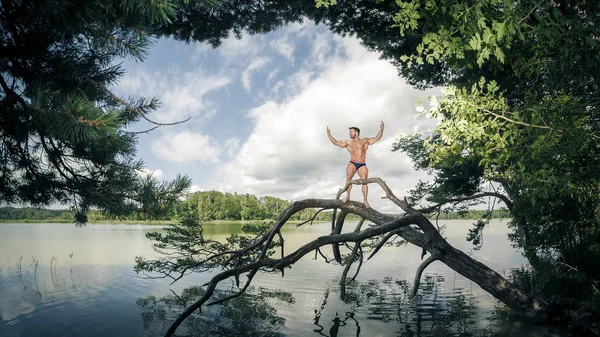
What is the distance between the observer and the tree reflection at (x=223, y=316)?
810 cm

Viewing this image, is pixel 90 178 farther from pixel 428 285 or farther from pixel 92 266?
pixel 92 266

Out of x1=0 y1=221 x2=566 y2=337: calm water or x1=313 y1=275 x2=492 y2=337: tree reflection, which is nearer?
x1=313 y1=275 x2=492 y2=337: tree reflection

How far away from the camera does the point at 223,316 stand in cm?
929

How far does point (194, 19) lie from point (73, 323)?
829cm

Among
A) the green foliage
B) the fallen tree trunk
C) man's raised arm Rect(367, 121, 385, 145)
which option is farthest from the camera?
man's raised arm Rect(367, 121, 385, 145)

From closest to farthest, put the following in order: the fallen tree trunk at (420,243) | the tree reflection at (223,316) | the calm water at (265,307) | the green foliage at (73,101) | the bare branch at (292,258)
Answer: the green foliage at (73,101), the bare branch at (292,258), the fallen tree trunk at (420,243), the tree reflection at (223,316), the calm water at (265,307)

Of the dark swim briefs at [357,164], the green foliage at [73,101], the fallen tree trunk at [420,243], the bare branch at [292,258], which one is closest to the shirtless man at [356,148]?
the dark swim briefs at [357,164]

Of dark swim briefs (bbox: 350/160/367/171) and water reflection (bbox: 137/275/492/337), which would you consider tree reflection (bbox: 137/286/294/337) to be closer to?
water reflection (bbox: 137/275/492/337)

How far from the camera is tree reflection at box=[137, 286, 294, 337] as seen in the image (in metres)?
8.10

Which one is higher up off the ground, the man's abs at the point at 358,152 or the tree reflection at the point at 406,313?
the man's abs at the point at 358,152

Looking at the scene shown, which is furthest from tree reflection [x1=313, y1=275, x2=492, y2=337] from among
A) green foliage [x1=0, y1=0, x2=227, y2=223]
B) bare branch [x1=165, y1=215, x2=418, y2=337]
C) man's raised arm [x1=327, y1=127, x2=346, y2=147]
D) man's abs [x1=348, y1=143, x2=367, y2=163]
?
green foliage [x1=0, y1=0, x2=227, y2=223]

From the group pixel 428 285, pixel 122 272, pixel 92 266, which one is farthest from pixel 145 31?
pixel 92 266

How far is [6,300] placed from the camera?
11492 millimetres

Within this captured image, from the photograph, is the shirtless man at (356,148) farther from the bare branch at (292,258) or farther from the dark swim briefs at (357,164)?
the bare branch at (292,258)
